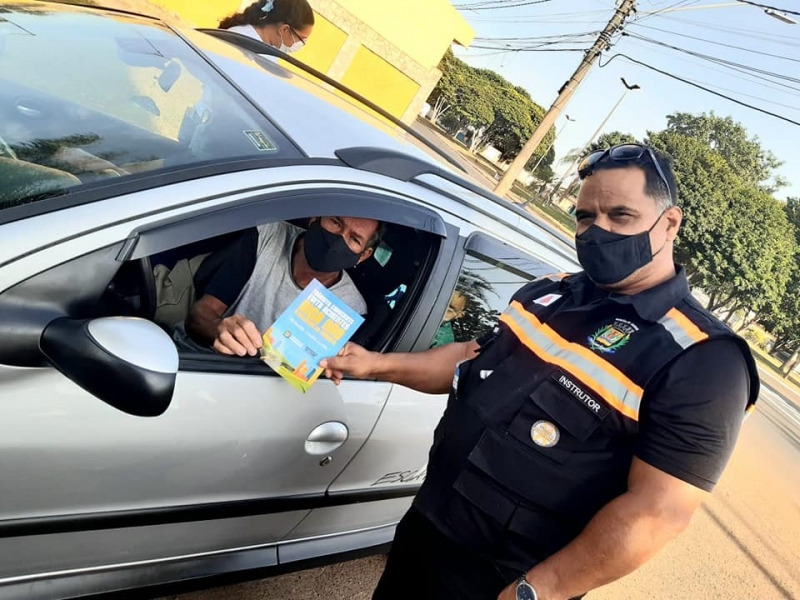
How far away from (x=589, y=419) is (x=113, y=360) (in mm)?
983

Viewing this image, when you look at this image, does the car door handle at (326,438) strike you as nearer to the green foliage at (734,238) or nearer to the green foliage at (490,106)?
the green foliage at (734,238)

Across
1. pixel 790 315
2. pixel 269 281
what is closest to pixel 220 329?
pixel 269 281

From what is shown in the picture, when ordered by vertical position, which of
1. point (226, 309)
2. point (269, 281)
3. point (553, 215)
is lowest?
point (553, 215)

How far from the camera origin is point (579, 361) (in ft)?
4.23

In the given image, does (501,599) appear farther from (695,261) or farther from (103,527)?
(695,261)

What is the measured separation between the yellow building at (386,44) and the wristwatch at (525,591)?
13.2 meters

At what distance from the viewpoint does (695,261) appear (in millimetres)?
25500

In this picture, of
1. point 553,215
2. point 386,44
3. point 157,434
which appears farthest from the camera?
point 553,215

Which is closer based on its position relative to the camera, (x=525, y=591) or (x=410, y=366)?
(x=525, y=591)

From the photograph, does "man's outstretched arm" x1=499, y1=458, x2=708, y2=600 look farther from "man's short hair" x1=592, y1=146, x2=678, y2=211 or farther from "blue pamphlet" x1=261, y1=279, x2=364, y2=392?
"blue pamphlet" x1=261, y1=279, x2=364, y2=392

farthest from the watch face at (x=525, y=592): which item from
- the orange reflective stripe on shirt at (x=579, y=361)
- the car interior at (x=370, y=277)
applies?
the car interior at (x=370, y=277)

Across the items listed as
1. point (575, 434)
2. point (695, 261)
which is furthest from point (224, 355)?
point (695, 261)

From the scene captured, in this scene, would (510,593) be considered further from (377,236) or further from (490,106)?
(490,106)

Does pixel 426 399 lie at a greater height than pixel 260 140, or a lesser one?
lesser
